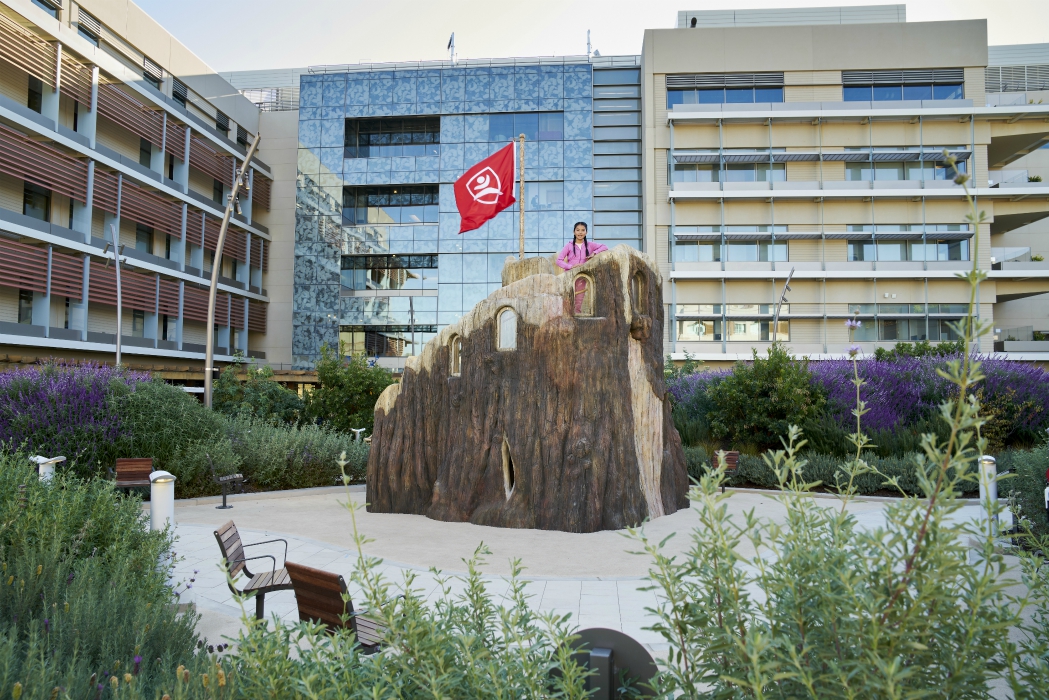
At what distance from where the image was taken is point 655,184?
3859 cm

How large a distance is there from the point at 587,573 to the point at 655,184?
113 feet

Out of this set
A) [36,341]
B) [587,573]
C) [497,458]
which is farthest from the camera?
[36,341]

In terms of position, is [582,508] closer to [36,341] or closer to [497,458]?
[497,458]

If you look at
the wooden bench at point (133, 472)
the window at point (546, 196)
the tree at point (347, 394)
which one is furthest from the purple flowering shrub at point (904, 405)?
the window at point (546, 196)

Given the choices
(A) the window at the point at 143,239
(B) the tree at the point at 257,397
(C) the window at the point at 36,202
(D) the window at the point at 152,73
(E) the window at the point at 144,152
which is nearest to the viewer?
(B) the tree at the point at 257,397

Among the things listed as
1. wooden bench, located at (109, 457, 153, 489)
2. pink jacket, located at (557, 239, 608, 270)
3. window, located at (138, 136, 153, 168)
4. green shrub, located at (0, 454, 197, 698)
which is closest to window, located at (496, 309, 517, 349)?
pink jacket, located at (557, 239, 608, 270)

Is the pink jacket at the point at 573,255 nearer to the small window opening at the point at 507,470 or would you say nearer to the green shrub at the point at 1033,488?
the small window opening at the point at 507,470

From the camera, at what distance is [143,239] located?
32938 mm

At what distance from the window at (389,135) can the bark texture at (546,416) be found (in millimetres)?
30716

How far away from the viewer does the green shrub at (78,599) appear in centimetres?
304

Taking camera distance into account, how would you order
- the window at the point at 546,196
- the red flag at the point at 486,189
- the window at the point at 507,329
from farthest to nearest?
1. the window at the point at 546,196
2. the red flag at the point at 486,189
3. the window at the point at 507,329

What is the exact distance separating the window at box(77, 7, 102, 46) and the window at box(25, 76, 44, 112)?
9.73 feet

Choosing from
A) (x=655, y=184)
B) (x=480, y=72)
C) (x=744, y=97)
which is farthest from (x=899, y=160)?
(x=480, y=72)

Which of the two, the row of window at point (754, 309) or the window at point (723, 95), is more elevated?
the window at point (723, 95)
